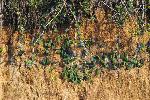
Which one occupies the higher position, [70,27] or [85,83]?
[70,27]

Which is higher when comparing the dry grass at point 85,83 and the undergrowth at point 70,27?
the undergrowth at point 70,27

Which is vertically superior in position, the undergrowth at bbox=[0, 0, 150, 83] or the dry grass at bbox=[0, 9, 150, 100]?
the undergrowth at bbox=[0, 0, 150, 83]

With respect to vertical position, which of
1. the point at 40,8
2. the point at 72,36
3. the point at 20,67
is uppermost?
the point at 40,8

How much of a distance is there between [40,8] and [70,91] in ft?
4.92

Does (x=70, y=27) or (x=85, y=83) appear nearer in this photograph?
(x=85, y=83)

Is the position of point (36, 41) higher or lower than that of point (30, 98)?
higher

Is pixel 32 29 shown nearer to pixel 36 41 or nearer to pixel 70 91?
pixel 36 41

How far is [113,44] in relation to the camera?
7.99 metres

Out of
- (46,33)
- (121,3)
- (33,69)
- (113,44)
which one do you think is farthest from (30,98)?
(121,3)

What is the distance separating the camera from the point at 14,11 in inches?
322

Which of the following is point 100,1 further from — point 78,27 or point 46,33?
point 46,33

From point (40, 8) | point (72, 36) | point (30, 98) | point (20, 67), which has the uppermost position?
point (40, 8)

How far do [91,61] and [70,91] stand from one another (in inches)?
24.2

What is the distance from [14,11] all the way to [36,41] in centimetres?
64
